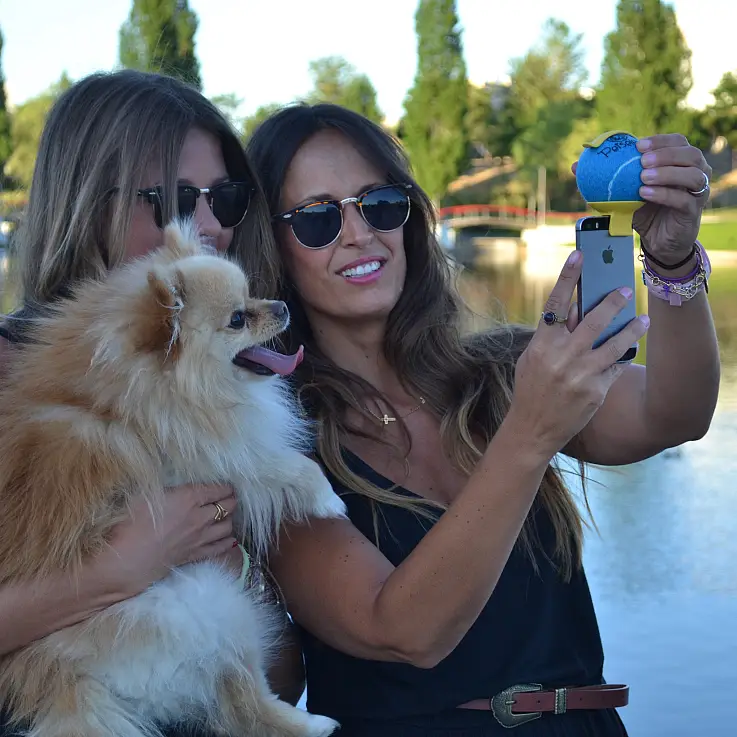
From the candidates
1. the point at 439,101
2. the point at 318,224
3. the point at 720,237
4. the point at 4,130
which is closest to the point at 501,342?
the point at 318,224

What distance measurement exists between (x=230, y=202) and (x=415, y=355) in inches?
23.3

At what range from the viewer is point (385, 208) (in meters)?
2.14

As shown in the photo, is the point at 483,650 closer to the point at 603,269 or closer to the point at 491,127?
the point at 603,269

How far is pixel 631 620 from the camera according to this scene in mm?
3537

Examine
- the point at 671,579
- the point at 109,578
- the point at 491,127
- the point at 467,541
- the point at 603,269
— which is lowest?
the point at 671,579

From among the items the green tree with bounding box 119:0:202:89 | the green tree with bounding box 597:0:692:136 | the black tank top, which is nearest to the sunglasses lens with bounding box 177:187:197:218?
the black tank top

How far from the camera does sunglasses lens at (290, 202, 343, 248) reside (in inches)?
81.5

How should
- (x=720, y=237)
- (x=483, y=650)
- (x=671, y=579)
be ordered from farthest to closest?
(x=720, y=237), (x=671, y=579), (x=483, y=650)

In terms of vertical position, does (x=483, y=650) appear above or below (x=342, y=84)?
below

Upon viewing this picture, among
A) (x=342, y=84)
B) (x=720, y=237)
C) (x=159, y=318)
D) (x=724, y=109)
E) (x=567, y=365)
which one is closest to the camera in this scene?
(x=567, y=365)

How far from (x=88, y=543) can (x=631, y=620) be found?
2.65 meters

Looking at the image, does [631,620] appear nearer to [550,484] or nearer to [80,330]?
[550,484]

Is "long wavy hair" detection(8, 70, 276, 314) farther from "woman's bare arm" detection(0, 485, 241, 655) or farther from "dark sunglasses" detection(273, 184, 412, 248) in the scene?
"woman's bare arm" detection(0, 485, 241, 655)

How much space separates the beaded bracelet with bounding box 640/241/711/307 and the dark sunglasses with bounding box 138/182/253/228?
0.95 meters
